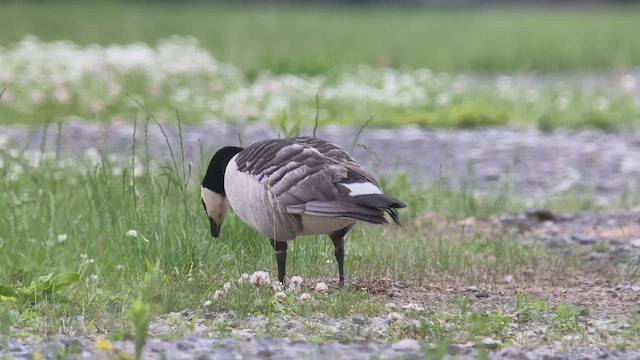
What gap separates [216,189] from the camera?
252 inches

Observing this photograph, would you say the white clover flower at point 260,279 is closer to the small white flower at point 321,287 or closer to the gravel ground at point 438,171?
the small white flower at point 321,287

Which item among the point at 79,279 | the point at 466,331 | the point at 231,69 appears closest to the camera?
the point at 466,331

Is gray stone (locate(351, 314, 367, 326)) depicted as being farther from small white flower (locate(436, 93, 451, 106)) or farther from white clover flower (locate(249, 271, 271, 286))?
small white flower (locate(436, 93, 451, 106))

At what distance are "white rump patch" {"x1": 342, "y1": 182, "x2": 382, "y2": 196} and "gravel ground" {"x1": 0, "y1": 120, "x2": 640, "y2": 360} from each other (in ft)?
1.82

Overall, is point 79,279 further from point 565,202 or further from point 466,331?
point 565,202

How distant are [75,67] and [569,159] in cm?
614

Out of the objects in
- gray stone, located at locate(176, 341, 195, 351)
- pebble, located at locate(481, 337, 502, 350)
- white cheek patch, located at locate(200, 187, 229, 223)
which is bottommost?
pebble, located at locate(481, 337, 502, 350)

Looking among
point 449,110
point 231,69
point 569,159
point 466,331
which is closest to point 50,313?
point 466,331

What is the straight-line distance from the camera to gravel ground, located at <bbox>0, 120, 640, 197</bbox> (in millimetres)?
10648

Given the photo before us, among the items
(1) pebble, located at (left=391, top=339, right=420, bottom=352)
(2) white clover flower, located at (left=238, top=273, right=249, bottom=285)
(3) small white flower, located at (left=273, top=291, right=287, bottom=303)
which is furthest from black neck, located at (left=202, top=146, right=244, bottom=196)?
(1) pebble, located at (left=391, top=339, right=420, bottom=352)

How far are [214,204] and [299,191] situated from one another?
3.02ft

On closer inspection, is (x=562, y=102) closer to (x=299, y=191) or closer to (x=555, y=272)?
(x=555, y=272)

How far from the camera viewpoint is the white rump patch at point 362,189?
5535 mm

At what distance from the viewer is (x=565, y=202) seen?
962 cm
